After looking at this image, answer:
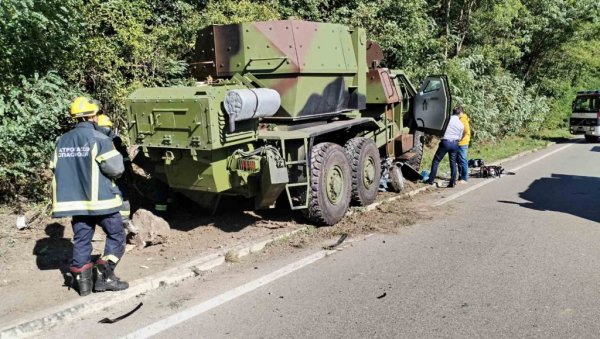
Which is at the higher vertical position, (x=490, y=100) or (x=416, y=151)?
(x=490, y=100)

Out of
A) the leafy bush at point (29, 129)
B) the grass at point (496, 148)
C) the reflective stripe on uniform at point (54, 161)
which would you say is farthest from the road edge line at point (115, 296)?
the grass at point (496, 148)

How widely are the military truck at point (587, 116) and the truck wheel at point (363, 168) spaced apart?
61.8ft

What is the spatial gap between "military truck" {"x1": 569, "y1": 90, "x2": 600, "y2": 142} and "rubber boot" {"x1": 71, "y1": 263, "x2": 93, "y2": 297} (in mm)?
23732

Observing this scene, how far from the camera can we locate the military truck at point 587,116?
23016 mm

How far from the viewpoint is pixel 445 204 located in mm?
8750

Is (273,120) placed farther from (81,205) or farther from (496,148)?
(496,148)

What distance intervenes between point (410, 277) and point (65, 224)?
14.3ft

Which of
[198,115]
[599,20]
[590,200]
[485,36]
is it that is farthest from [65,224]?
[599,20]

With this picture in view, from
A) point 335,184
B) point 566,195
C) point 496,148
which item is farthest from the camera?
point 496,148

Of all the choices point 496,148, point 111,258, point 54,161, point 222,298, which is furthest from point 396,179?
point 496,148

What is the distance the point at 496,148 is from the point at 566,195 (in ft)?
31.1

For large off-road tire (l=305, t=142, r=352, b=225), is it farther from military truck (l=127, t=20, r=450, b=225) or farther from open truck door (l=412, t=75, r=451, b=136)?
open truck door (l=412, t=75, r=451, b=136)

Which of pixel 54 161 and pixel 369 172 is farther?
pixel 369 172

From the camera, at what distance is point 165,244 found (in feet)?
20.4
